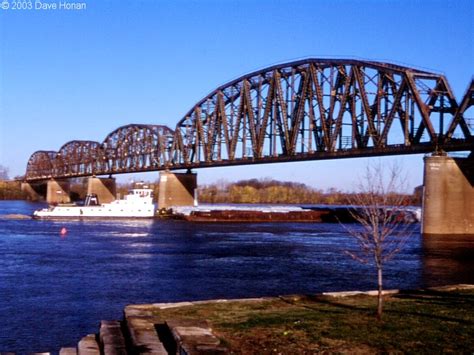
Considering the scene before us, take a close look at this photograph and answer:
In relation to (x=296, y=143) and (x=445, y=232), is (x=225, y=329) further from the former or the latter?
(x=296, y=143)

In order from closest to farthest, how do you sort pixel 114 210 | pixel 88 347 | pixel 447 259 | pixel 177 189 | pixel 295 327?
pixel 295 327, pixel 88 347, pixel 447 259, pixel 114 210, pixel 177 189

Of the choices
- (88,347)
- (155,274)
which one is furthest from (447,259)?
(88,347)

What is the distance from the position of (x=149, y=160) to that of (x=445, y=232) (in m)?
96.9

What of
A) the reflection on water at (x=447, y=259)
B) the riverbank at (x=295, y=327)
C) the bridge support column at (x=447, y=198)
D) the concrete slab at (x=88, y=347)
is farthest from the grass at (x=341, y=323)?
the bridge support column at (x=447, y=198)

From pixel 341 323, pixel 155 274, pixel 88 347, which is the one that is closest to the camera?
pixel 341 323

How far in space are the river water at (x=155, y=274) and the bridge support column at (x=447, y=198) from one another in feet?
28.4

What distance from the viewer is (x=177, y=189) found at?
12644 centimetres

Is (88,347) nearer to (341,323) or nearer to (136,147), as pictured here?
(341,323)

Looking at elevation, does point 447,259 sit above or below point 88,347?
above

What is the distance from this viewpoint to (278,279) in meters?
30.7

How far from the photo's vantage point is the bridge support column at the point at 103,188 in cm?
16381

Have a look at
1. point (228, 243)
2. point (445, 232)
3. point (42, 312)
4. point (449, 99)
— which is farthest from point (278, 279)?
point (449, 99)

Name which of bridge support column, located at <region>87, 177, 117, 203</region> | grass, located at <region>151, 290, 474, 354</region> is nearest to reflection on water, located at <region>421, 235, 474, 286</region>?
grass, located at <region>151, 290, 474, 354</region>

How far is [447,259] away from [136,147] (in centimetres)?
12732
